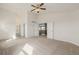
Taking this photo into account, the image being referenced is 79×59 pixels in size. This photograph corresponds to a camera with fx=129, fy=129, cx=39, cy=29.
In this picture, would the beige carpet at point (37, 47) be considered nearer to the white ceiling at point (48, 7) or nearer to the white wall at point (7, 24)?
the white wall at point (7, 24)

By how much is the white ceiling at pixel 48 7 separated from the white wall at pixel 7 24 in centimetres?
9

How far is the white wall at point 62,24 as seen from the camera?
2.06 m

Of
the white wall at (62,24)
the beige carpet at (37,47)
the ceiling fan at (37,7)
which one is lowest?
the beige carpet at (37,47)

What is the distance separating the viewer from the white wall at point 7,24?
2039 millimetres

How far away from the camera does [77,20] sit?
204 cm

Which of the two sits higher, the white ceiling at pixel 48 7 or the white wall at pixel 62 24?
the white ceiling at pixel 48 7

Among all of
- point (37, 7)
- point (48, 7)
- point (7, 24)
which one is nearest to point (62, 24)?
point (48, 7)

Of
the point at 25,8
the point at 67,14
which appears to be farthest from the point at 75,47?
the point at 25,8

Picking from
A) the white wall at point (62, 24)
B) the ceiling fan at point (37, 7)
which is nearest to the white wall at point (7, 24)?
the ceiling fan at point (37, 7)

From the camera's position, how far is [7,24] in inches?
82.2

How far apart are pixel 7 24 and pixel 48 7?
2.35ft

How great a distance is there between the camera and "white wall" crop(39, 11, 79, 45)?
2.06 metres

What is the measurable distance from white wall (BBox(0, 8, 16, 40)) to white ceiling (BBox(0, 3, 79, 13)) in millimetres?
89

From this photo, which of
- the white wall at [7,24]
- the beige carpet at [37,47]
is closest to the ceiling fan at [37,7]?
the white wall at [7,24]
